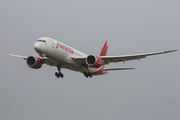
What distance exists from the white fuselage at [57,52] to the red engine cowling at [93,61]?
2172 millimetres

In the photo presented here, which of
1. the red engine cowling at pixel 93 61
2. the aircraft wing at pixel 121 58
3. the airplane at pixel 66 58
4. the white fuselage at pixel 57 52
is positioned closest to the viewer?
the white fuselage at pixel 57 52

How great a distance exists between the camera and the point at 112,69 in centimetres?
4019

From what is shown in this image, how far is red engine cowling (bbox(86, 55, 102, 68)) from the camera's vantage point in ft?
112

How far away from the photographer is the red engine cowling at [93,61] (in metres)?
34.2

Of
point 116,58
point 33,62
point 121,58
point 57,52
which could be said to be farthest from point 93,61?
point 33,62

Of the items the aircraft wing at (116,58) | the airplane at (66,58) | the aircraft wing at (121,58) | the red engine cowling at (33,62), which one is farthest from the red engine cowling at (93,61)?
the red engine cowling at (33,62)

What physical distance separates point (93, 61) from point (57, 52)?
4.88 meters

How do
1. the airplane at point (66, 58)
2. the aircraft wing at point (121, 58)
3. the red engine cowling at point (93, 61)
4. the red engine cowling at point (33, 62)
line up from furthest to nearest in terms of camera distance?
the red engine cowling at point (33, 62) < the aircraft wing at point (121, 58) < the red engine cowling at point (93, 61) < the airplane at point (66, 58)

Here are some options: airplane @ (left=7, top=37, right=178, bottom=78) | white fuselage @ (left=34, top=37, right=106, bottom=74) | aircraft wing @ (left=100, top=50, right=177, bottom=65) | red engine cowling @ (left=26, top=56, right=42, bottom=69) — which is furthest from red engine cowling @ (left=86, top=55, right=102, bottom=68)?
red engine cowling @ (left=26, top=56, right=42, bottom=69)

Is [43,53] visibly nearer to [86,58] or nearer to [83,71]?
[86,58]

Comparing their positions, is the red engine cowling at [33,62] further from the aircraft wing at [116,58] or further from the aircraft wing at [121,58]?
the aircraft wing at [121,58]

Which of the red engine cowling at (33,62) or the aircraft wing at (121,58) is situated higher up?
the red engine cowling at (33,62)

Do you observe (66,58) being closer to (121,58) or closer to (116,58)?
(116,58)

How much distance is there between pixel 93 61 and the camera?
3450 cm
